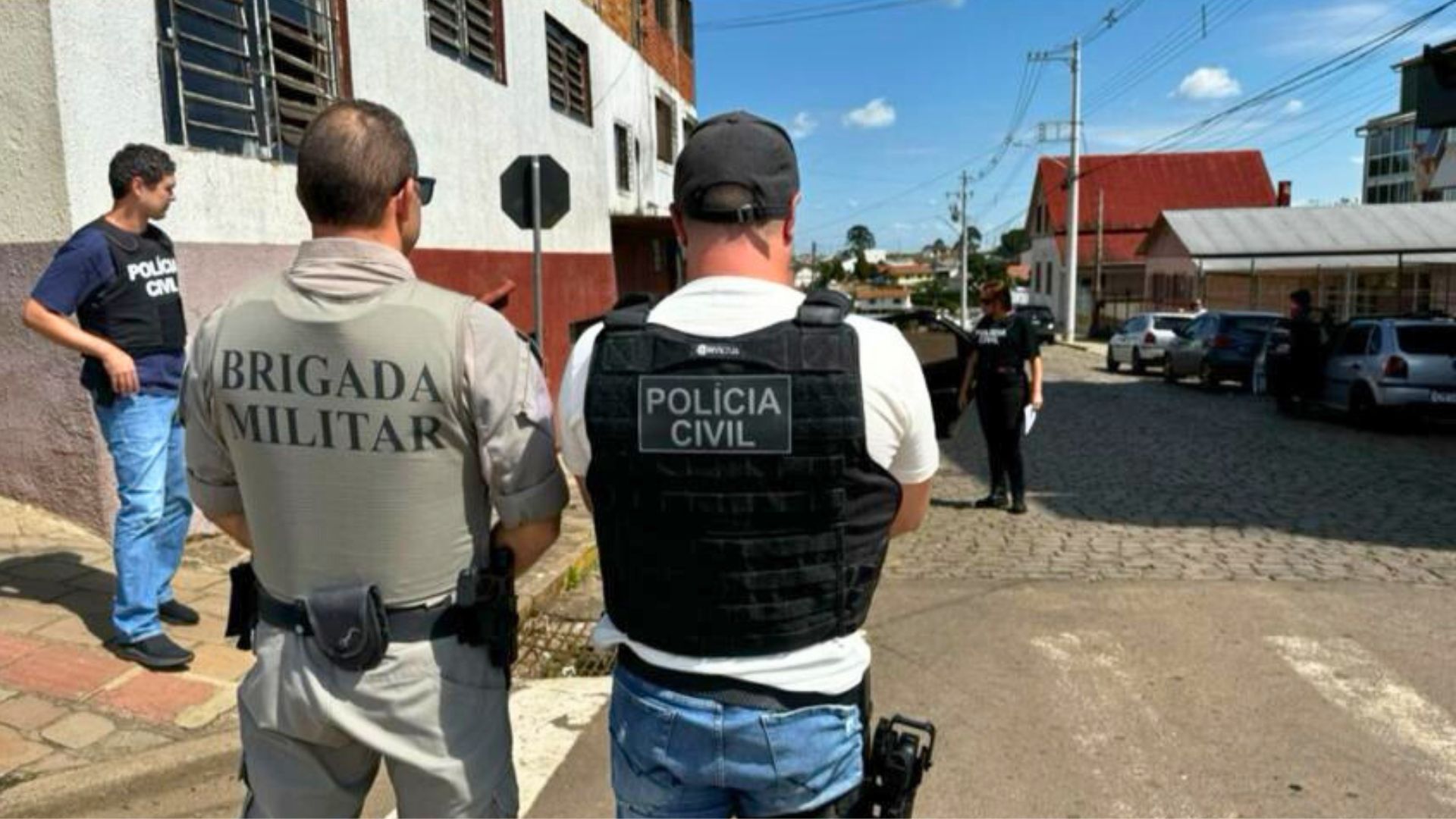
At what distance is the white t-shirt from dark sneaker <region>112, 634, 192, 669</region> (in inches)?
125

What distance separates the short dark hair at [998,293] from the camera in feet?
27.5

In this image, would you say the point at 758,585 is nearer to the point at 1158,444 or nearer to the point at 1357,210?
the point at 1158,444

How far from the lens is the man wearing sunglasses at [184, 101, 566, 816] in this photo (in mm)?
1961

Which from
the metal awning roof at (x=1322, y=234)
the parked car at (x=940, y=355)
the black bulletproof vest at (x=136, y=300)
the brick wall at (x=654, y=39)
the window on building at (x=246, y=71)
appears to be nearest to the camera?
the black bulletproof vest at (x=136, y=300)

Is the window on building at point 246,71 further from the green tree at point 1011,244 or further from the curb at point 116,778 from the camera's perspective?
the green tree at point 1011,244

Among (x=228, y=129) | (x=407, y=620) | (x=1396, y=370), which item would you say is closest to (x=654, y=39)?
(x=1396, y=370)

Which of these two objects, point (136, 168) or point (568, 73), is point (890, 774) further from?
point (568, 73)

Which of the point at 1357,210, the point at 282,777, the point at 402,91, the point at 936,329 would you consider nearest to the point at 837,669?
the point at 282,777

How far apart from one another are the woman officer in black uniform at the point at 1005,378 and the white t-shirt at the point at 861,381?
A: 654 cm

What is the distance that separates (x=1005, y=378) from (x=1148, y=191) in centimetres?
5324

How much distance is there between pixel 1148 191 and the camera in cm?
5606

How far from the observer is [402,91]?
8.93 meters

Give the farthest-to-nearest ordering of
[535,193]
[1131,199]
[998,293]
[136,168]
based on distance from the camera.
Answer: [1131,199]
[998,293]
[535,193]
[136,168]

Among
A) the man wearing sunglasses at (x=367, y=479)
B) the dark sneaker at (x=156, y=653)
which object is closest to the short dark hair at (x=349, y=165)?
the man wearing sunglasses at (x=367, y=479)
